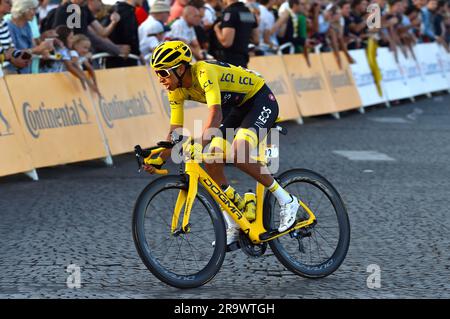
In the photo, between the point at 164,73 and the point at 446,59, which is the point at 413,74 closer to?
the point at 446,59

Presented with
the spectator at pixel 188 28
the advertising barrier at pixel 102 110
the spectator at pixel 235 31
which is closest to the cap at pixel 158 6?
the spectator at pixel 188 28

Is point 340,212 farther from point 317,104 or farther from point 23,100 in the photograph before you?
point 317,104

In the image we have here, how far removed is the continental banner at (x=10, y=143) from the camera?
11126mm

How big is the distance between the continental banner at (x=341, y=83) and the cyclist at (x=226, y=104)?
12.6 meters

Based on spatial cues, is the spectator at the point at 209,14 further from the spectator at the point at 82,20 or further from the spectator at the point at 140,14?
the spectator at the point at 82,20

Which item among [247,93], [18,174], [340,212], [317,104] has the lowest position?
[317,104]

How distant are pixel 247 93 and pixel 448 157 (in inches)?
288

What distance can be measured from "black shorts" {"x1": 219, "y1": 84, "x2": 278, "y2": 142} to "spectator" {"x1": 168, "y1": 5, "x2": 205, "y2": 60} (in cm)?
763

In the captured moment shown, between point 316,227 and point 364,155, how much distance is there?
7.03m

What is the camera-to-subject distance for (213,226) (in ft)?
21.3

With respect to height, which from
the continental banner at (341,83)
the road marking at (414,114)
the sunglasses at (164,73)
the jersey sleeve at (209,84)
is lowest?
the road marking at (414,114)

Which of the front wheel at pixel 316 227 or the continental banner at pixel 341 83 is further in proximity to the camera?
the continental banner at pixel 341 83
